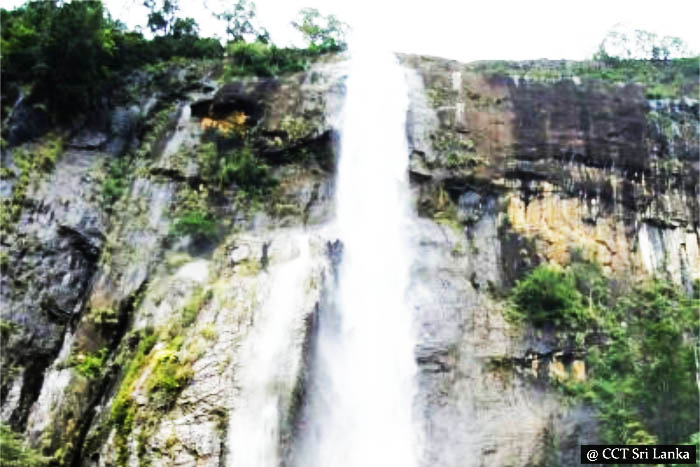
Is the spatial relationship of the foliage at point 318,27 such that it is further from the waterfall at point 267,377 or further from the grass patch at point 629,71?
the waterfall at point 267,377

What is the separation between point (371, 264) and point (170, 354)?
438 centimetres

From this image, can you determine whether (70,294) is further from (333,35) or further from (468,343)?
(333,35)

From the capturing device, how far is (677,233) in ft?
54.1

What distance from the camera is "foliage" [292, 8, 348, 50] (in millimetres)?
24609

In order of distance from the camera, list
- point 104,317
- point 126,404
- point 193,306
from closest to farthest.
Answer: point 126,404 < point 193,306 < point 104,317

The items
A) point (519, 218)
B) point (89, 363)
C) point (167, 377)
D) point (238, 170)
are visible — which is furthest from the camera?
point (238, 170)

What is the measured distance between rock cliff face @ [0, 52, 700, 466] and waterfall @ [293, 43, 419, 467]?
1.02 feet

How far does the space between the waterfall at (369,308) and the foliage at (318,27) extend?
549 cm

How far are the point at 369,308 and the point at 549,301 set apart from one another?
132 inches

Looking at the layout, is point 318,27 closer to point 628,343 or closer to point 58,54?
point 58,54

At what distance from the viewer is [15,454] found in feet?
36.7

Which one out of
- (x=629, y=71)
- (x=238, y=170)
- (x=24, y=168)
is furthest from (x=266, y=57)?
(x=629, y=71)

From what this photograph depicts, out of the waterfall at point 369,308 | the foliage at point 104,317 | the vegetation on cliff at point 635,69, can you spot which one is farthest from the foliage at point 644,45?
the foliage at point 104,317

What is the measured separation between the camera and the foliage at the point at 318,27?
2461 cm
